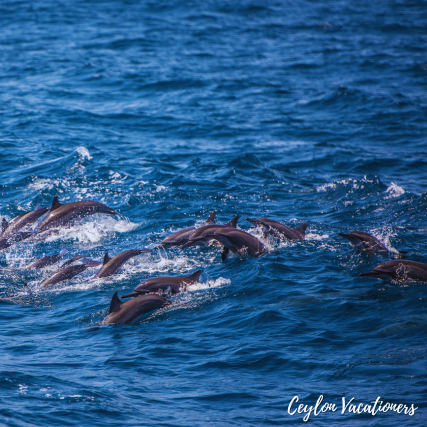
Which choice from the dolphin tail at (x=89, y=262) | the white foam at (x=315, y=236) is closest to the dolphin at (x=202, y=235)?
the dolphin tail at (x=89, y=262)

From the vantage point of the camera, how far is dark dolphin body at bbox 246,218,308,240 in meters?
14.8

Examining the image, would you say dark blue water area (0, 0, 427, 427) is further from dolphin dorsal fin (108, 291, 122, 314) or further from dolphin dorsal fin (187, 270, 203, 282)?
Result: dolphin dorsal fin (108, 291, 122, 314)

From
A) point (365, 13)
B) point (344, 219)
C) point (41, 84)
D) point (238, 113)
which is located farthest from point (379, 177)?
point (365, 13)

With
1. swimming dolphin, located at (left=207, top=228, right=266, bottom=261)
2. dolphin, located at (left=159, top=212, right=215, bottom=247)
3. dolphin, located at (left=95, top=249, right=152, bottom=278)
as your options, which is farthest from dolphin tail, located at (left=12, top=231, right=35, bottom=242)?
swimming dolphin, located at (left=207, top=228, right=266, bottom=261)

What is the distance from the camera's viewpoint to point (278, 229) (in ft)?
49.3

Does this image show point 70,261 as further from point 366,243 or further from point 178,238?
point 366,243

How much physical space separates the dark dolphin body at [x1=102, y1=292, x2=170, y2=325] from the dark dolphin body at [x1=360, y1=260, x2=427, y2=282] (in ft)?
15.5

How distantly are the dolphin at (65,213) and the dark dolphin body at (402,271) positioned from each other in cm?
765

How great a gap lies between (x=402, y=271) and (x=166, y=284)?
5.18 m

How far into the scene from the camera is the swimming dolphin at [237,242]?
45.0ft

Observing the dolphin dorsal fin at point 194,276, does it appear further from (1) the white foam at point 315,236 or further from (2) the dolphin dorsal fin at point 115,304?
(1) the white foam at point 315,236

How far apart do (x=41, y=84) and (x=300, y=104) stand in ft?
48.9

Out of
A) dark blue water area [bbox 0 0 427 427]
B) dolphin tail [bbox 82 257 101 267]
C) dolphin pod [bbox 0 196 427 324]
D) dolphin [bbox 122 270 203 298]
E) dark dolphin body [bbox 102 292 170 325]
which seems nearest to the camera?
dark blue water area [bbox 0 0 427 427]

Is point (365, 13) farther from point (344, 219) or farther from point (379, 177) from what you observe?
point (344, 219)
